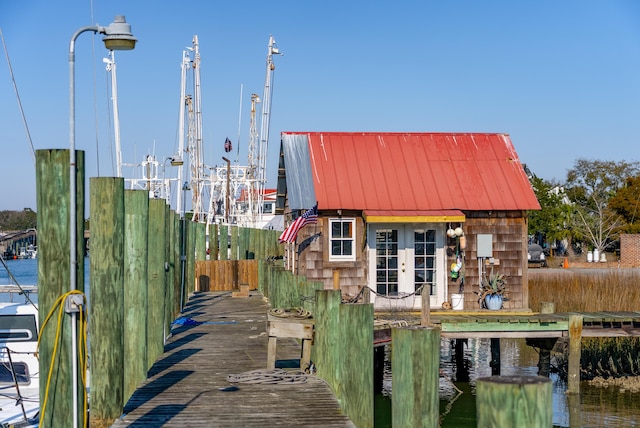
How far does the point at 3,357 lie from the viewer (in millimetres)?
15500

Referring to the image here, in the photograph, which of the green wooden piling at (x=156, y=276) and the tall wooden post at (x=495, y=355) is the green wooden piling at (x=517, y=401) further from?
the tall wooden post at (x=495, y=355)

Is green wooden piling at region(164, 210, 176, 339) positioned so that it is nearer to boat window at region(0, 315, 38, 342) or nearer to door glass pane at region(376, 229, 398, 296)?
boat window at region(0, 315, 38, 342)

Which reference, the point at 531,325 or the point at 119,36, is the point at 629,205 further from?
the point at 119,36

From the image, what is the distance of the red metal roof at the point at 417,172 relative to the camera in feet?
82.5

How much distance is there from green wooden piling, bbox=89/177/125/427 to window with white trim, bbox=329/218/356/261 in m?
14.2

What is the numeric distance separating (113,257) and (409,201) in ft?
52.1

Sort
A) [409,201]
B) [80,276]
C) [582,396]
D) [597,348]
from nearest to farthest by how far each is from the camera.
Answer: [80,276] < [582,396] < [597,348] < [409,201]

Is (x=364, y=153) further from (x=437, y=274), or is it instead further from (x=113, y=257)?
(x=113, y=257)

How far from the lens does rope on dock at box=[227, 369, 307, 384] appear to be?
12930mm

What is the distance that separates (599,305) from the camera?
96.7 feet

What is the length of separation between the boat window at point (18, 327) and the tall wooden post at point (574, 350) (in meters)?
11.2

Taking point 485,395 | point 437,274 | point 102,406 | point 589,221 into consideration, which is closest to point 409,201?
point 437,274

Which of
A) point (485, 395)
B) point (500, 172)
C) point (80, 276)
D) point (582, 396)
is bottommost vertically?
point (582, 396)

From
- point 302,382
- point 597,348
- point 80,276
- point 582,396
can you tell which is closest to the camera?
point 80,276
